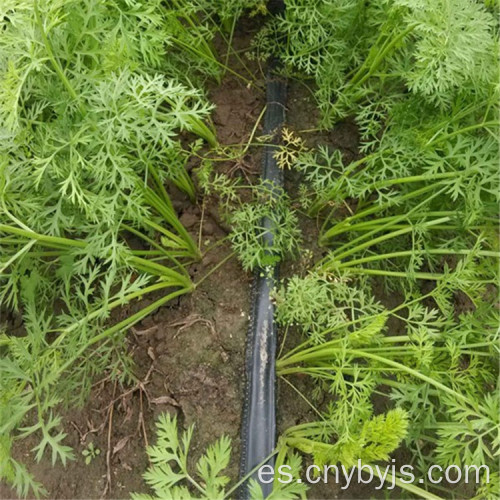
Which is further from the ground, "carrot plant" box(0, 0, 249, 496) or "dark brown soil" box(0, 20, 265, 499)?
"carrot plant" box(0, 0, 249, 496)

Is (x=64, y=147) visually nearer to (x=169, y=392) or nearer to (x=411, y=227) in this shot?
(x=169, y=392)

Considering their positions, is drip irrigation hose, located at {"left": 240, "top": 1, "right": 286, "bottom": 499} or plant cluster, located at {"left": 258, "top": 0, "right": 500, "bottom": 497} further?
drip irrigation hose, located at {"left": 240, "top": 1, "right": 286, "bottom": 499}

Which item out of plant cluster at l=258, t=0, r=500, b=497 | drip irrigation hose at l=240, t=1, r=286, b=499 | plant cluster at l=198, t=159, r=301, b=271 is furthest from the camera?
plant cluster at l=198, t=159, r=301, b=271

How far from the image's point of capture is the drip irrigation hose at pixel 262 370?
1.75m

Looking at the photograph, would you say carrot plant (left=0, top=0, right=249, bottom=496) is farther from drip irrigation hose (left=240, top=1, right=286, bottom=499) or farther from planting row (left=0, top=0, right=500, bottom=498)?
drip irrigation hose (left=240, top=1, right=286, bottom=499)

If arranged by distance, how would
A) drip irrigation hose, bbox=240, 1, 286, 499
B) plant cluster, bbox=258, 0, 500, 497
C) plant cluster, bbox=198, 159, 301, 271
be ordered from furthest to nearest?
plant cluster, bbox=198, 159, 301, 271 → drip irrigation hose, bbox=240, 1, 286, 499 → plant cluster, bbox=258, 0, 500, 497

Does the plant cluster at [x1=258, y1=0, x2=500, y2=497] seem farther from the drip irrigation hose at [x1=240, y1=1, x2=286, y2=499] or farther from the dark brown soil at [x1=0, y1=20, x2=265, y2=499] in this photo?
the dark brown soil at [x1=0, y1=20, x2=265, y2=499]

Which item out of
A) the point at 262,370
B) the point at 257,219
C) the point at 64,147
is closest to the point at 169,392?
the point at 262,370

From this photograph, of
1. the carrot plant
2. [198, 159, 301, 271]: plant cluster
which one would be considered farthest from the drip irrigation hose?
the carrot plant

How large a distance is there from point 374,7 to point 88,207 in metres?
1.29

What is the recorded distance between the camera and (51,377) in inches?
56.2

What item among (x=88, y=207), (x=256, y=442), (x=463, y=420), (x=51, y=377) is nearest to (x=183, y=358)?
(x=256, y=442)

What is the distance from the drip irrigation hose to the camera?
5.73 feet

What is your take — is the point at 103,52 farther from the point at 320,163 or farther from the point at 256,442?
the point at 256,442
